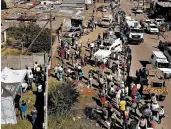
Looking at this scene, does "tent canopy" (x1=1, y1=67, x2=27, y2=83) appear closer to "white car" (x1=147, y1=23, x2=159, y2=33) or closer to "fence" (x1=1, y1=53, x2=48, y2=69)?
"fence" (x1=1, y1=53, x2=48, y2=69)

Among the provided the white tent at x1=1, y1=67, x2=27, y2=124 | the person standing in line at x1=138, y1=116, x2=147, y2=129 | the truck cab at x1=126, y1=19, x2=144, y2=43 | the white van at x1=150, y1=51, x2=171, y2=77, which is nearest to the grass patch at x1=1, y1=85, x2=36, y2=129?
the white tent at x1=1, y1=67, x2=27, y2=124

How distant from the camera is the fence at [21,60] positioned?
84.0 ft

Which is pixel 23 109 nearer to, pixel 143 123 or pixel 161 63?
pixel 143 123

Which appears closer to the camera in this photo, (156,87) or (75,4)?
(156,87)

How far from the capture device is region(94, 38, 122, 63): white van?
91.8 ft

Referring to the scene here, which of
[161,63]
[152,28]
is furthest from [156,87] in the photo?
[152,28]

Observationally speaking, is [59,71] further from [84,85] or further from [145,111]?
[145,111]

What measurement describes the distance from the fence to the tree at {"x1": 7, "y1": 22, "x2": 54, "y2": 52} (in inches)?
206

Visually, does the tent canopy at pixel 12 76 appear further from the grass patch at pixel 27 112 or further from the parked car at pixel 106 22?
the parked car at pixel 106 22

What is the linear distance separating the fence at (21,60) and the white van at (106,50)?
514 cm

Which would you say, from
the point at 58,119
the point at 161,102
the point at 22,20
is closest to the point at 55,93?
the point at 58,119

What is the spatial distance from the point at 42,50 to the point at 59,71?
8.03 meters

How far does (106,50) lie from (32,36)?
8.93 m

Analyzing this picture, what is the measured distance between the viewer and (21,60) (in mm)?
25703
